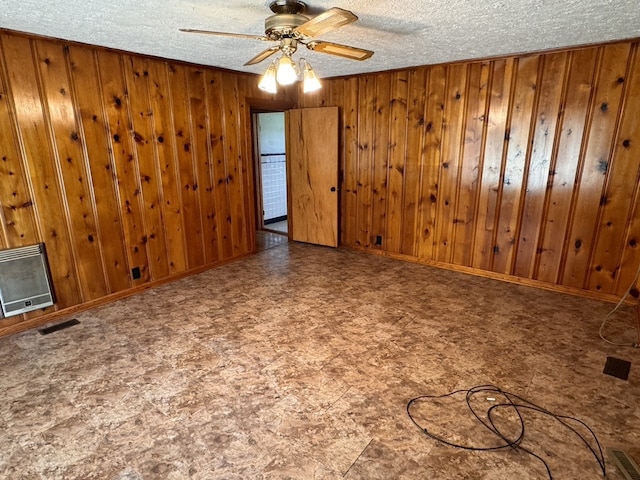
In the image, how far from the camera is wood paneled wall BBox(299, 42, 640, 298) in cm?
330

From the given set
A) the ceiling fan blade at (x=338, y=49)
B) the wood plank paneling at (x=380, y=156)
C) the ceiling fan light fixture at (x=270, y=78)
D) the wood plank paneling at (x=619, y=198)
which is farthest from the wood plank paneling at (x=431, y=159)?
the ceiling fan light fixture at (x=270, y=78)

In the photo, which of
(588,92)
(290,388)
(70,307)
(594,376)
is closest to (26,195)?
(70,307)

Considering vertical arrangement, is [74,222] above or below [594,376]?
above

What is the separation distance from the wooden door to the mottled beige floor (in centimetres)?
162

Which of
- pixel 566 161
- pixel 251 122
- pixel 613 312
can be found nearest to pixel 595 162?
pixel 566 161

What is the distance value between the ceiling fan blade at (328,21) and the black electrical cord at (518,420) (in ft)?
7.00

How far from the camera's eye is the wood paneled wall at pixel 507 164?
3.30m

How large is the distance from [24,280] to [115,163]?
1275 mm

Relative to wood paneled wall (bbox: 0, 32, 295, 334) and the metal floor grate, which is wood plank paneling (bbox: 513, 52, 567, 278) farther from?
wood paneled wall (bbox: 0, 32, 295, 334)

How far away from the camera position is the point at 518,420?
6.70ft

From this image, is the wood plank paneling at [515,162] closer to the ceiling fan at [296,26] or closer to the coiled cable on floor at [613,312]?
the coiled cable on floor at [613,312]

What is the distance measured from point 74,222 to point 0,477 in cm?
215

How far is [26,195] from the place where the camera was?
2969 millimetres

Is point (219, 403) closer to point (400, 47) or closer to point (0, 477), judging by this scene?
point (0, 477)
